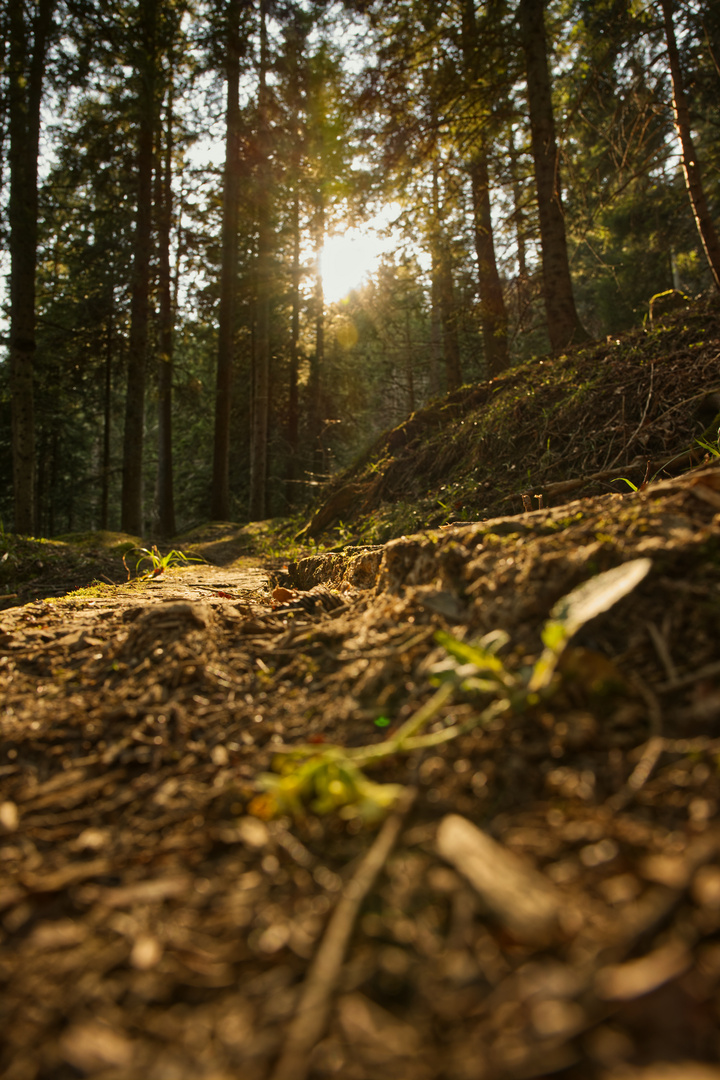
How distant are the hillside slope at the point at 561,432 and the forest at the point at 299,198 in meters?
1.52

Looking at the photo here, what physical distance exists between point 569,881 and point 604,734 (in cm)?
35

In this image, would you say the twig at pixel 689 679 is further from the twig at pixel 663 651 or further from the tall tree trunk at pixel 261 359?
the tall tree trunk at pixel 261 359

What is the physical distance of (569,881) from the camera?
2.49 ft

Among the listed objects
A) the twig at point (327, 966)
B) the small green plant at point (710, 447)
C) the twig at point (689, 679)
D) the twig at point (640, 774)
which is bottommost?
the twig at point (327, 966)

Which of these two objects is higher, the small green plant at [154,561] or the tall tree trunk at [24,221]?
the tall tree trunk at [24,221]

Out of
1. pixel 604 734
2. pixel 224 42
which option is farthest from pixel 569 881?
pixel 224 42

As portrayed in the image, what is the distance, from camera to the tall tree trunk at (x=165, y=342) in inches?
507

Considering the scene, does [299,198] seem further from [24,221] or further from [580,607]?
[580,607]

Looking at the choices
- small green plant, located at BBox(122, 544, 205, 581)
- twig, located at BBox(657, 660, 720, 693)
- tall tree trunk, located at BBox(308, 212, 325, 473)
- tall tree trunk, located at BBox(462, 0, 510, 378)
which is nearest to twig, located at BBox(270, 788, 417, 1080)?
twig, located at BBox(657, 660, 720, 693)

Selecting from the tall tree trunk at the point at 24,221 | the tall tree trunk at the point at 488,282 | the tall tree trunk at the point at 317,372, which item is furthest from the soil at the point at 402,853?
the tall tree trunk at the point at 317,372

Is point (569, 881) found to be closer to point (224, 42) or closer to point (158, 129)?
point (158, 129)

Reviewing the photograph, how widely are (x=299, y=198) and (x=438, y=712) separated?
1959 centimetres

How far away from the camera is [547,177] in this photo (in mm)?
6750

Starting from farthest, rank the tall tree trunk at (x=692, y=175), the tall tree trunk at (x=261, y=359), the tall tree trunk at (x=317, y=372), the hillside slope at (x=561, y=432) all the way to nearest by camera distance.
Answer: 1. the tall tree trunk at (x=317, y=372)
2. the tall tree trunk at (x=261, y=359)
3. the tall tree trunk at (x=692, y=175)
4. the hillside slope at (x=561, y=432)
